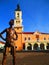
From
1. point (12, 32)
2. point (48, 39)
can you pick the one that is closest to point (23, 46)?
Result: point (48, 39)

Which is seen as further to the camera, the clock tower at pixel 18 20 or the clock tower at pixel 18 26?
the clock tower at pixel 18 20

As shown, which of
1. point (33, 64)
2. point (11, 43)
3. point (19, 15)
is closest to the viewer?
point (11, 43)

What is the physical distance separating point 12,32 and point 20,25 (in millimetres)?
90352

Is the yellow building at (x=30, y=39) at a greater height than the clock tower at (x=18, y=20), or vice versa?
the clock tower at (x=18, y=20)

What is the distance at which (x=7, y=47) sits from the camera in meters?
10.3

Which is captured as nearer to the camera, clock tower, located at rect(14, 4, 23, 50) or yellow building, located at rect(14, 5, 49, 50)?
clock tower, located at rect(14, 4, 23, 50)

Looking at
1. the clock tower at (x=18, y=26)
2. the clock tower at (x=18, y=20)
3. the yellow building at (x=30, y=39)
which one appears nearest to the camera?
the clock tower at (x=18, y=26)

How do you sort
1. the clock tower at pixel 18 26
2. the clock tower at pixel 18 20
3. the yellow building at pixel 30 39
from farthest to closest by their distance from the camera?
the yellow building at pixel 30 39
the clock tower at pixel 18 20
the clock tower at pixel 18 26

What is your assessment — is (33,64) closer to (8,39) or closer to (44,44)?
(8,39)

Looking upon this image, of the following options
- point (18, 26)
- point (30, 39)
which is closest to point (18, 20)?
point (18, 26)

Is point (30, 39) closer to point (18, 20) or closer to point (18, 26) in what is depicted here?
point (18, 26)

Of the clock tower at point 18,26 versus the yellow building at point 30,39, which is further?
the yellow building at point 30,39

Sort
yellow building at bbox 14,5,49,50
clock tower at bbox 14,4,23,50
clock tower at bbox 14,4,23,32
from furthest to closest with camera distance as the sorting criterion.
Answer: yellow building at bbox 14,5,49,50
clock tower at bbox 14,4,23,32
clock tower at bbox 14,4,23,50

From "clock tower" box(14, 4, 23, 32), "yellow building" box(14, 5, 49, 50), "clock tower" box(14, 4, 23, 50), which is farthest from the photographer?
"yellow building" box(14, 5, 49, 50)
